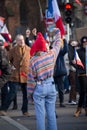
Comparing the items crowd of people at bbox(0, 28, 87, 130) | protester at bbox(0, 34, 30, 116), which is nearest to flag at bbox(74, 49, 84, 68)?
crowd of people at bbox(0, 28, 87, 130)

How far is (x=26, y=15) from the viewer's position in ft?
195

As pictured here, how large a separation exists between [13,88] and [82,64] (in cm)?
171

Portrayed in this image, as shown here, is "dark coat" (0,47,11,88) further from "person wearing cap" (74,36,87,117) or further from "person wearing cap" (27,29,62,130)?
"person wearing cap" (74,36,87,117)

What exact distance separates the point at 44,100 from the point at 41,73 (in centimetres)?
46

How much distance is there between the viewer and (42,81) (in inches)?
416

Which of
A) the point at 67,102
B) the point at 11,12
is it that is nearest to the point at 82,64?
the point at 67,102

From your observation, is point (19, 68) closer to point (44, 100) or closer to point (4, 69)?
point (4, 69)

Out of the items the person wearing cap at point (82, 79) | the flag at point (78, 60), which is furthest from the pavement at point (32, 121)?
the flag at point (78, 60)

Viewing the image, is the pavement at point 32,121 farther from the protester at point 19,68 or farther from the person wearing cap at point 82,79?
the protester at point 19,68

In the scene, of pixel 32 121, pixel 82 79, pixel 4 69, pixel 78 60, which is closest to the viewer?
pixel 4 69

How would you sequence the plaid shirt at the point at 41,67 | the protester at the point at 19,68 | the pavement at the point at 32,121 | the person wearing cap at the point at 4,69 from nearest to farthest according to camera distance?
the plaid shirt at the point at 41,67, the person wearing cap at the point at 4,69, the pavement at the point at 32,121, the protester at the point at 19,68

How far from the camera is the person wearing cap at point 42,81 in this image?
10531mm

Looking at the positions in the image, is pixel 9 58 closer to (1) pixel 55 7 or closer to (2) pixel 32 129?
(1) pixel 55 7

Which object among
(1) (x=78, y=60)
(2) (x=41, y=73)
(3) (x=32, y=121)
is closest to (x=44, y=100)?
(2) (x=41, y=73)
